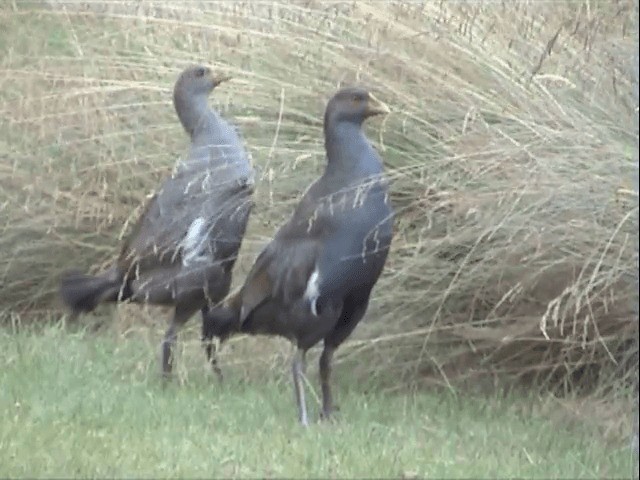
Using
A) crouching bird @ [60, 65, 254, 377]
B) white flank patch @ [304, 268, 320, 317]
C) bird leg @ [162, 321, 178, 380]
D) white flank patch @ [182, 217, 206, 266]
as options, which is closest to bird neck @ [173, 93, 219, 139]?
crouching bird @ [60, 65, 254, 377]

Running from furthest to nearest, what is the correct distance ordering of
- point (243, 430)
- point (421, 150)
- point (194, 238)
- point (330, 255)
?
point (421, 150) → point (194, 238) → point (330, 255) → point (243, 430)

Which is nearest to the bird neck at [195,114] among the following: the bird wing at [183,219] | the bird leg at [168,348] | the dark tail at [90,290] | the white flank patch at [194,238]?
the bird wing at [183,219]

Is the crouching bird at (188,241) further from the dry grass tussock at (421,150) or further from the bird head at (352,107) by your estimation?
the bird head at (352,107)

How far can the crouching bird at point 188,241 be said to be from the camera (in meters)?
6.61

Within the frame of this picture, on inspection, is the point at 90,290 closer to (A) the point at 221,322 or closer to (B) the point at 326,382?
(A) the point at 221,322

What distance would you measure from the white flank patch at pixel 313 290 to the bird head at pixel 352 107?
641 mm

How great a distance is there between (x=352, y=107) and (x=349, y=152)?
0.63 ft

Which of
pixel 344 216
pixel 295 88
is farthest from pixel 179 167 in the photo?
pixel 344 216

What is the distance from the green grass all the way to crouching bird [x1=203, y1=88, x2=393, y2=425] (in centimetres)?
30

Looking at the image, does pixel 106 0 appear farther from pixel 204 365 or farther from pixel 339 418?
pixel 339 418

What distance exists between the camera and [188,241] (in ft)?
21.6

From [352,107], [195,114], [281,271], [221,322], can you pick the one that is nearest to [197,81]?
[195,114]

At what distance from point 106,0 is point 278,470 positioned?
3.79m

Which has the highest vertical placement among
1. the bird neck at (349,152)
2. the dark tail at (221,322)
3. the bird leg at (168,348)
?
the bird neck at (349,152)
